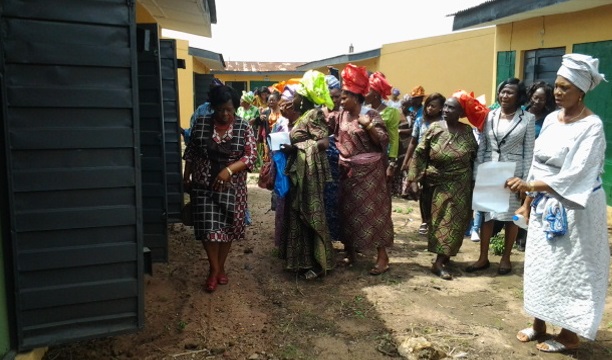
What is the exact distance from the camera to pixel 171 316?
377cm

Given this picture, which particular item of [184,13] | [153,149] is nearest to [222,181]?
[153,149]

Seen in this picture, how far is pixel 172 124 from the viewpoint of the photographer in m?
5.47

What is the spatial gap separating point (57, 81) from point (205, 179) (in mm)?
1729

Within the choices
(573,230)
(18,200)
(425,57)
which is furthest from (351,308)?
(425,57)

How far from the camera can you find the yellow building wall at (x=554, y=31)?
7117 mm

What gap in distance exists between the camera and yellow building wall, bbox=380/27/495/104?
45.1ft

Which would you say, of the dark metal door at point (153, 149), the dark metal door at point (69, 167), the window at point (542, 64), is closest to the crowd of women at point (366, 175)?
the dark metal door at point (153, 149)

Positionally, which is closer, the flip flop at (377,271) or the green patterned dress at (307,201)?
the green patterned dress at (307,201)

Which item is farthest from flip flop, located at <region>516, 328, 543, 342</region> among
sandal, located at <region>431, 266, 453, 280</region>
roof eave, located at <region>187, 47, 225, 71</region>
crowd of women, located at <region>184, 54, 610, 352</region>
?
roof eave, located at <region>187, 47, 225, 71</region>

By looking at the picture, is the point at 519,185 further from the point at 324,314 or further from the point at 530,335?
the point at 324,314

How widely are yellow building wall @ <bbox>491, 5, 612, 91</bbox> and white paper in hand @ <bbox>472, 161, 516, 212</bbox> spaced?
4.37 m

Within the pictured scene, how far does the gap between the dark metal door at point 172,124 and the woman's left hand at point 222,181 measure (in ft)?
4.11

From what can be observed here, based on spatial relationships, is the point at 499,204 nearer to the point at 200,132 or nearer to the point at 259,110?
the point at 200,132

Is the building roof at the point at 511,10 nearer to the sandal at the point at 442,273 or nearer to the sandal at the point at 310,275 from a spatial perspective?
the sandal at the point at 442,273
